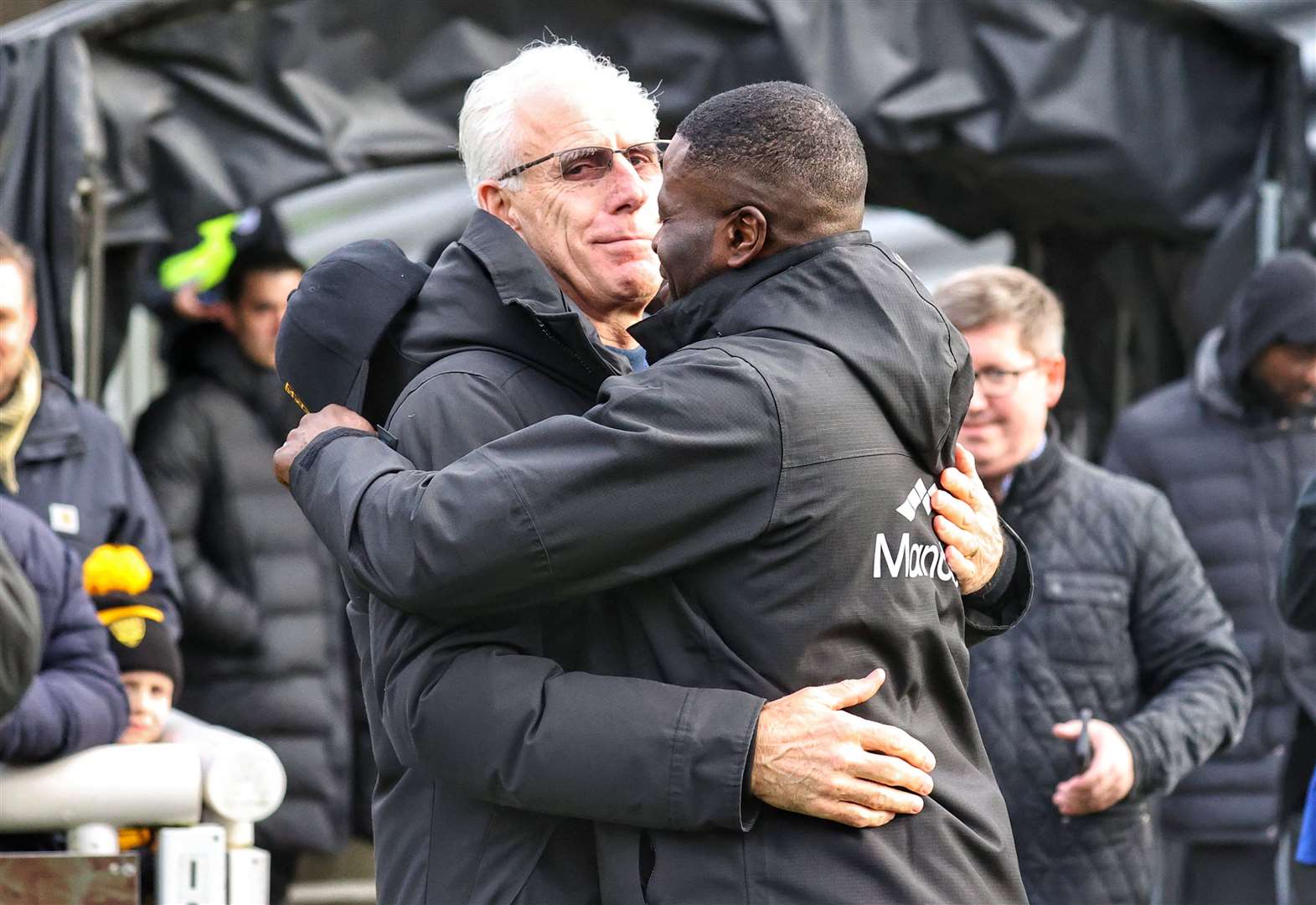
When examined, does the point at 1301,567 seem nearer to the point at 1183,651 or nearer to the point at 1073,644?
the point at 1183,651

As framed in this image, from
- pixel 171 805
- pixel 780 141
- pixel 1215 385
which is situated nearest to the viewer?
pixel 780 141

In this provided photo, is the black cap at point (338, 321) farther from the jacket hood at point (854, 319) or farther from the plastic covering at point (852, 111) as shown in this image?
the plastic covering at point (852, 111)

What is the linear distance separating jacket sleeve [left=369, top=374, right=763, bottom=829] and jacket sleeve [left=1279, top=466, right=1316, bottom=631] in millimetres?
1678

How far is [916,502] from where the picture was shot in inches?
79.7

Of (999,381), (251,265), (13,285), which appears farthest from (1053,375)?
(251,265)

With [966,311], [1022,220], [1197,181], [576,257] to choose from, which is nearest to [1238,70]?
[1197,181]

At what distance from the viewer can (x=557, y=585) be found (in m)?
1.93

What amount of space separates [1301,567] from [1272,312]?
62.3 inches

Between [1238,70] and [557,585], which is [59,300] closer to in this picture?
[557,585]

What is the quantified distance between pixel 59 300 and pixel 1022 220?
2.88 m

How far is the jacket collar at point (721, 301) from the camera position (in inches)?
79.9

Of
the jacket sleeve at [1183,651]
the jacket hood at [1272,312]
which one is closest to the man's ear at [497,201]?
the jacket sleeve at [1183,651]

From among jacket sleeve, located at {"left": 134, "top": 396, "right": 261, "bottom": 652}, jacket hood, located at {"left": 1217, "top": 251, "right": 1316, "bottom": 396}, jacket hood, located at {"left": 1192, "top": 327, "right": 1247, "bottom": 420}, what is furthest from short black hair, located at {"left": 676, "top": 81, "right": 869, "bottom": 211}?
jacket sleeve, located at {"left": 134, "top": 396, "right": 261, "bottom": 652}

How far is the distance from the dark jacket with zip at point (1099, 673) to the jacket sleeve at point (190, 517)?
2409mm
